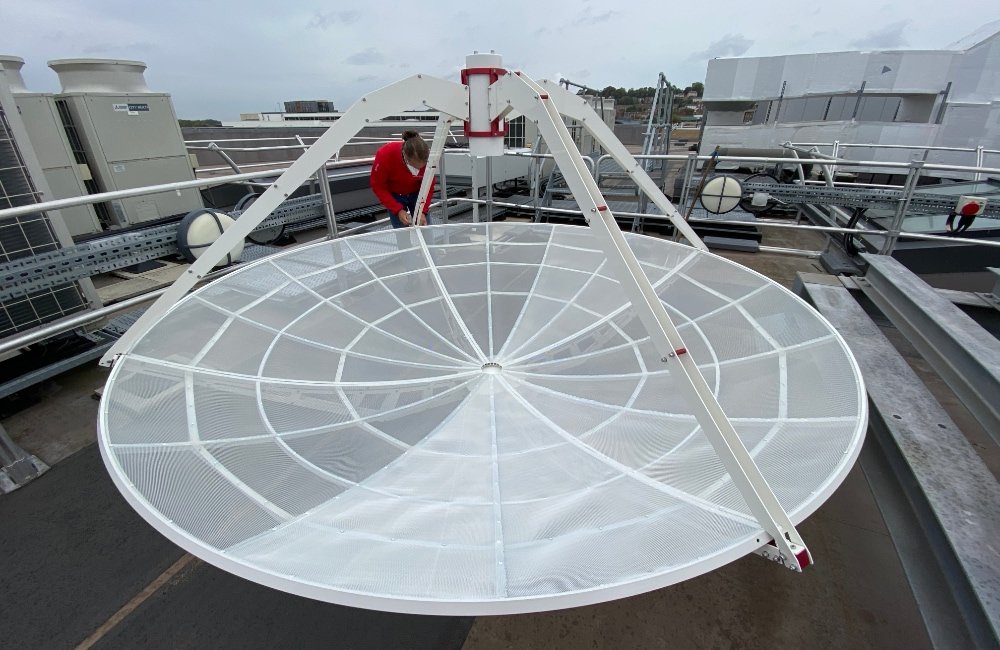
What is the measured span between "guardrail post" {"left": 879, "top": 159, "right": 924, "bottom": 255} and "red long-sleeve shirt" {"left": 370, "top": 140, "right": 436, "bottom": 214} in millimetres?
5598

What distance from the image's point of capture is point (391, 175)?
18.0 ft

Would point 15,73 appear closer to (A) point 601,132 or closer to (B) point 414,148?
(B) point 414,148

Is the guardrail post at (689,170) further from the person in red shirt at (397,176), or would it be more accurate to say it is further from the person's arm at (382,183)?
the person's arm at (382,183)

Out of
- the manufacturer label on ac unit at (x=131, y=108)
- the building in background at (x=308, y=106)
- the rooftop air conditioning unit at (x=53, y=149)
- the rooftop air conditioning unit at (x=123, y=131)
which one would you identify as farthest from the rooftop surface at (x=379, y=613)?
the building in background at (x=308, y=106)

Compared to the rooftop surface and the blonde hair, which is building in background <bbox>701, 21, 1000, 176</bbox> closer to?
the blonde hair

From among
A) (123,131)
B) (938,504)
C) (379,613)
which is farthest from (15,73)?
(938,504)

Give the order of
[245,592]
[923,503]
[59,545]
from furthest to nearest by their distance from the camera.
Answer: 1. [59,545]
2. [245,592]
3. [923,503]

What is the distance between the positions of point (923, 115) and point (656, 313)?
76.7 feet

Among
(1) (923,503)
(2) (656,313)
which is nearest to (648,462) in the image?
(2) (656,313)

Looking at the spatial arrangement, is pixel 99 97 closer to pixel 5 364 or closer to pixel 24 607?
pixel 5 364

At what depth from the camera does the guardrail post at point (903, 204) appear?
5146 millimetres

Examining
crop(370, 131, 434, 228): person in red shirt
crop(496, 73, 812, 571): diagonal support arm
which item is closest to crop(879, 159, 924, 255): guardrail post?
crop(496, 73, 812, 571): diagonal support arm

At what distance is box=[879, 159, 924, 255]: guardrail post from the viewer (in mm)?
5146

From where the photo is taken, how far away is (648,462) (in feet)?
7.49
